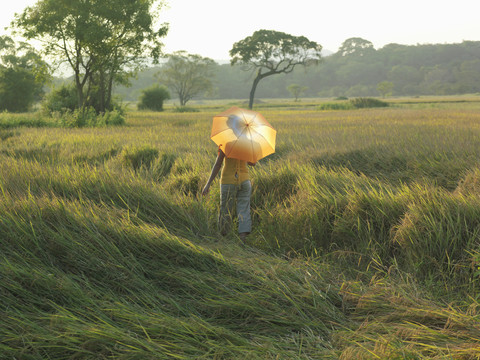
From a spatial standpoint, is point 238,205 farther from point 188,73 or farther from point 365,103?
point 188,73

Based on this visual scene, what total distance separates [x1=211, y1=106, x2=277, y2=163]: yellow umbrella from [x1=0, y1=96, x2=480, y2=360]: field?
828mm

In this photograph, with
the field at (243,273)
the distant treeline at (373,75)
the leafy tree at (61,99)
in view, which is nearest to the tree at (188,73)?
the distant treeline at (373,75)

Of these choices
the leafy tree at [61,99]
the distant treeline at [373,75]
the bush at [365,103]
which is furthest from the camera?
the distant treeline at [373,75]

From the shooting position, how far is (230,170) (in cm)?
438

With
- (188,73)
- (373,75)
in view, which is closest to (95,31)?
(188,73)

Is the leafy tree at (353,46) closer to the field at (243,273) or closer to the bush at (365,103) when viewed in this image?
the bush at (365,103)

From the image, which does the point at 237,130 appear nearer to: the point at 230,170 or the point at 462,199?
the point at 230,170

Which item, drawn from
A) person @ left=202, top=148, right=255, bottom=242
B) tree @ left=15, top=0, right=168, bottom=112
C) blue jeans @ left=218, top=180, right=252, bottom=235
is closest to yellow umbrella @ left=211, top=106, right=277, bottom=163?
person @ left=202, top=148, right=255, bottom=242

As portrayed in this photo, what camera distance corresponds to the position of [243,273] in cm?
312

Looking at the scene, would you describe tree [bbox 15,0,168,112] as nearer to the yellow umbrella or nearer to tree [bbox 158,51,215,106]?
the yellow umbrella

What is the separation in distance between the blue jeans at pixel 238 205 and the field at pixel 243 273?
0.18 meters

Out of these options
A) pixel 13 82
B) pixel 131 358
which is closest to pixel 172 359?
pixel 131 358

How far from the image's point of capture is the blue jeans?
437cm

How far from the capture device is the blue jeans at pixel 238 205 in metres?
4.37
